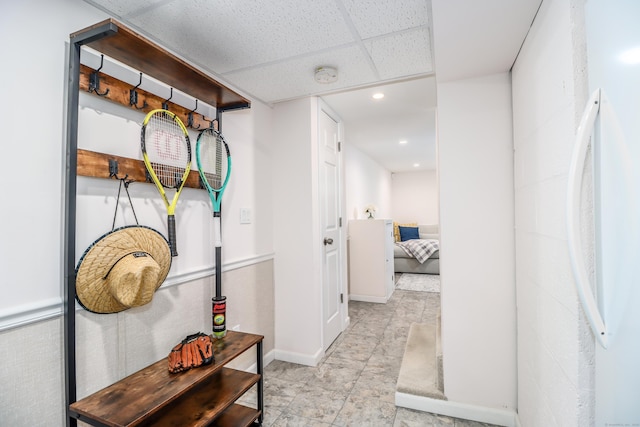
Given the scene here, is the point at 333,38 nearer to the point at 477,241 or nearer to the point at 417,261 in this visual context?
the point at 477,241

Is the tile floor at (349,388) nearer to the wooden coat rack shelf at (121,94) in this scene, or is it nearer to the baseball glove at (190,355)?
the baseball glove at (190,355)

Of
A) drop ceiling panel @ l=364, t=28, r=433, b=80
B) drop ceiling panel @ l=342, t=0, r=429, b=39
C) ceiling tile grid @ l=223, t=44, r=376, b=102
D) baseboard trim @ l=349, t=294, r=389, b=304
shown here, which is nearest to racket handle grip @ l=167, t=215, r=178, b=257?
ceiling tile grid @ l=223, t=44, r=376, b=102

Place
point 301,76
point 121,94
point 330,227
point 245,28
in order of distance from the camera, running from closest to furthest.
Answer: point 121,94, point 245,28, point 301,76, point 330,227

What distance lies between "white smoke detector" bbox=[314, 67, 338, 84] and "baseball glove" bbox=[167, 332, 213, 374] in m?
1.64

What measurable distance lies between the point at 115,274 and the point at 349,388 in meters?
1.61

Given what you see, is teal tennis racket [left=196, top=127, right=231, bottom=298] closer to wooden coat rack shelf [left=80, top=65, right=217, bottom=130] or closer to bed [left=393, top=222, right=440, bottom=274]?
wooden coat rack shelf [left=80, top=65, right=217, bottom=130]

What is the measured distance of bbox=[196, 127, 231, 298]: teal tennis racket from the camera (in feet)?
5.55

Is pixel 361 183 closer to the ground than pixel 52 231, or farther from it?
farther from it

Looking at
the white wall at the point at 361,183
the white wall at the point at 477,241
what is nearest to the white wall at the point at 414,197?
the white wall at the point at 361,183

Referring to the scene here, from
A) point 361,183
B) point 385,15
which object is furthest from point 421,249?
point 385,15

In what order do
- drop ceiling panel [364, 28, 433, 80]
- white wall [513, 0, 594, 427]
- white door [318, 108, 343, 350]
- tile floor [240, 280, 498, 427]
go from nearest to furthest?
white wall [513, 0, 594, 427] → drop ceiling panel [364, 28, 433, 80] → tile floor [240, 280, 498, 427] → white door [318, 108, 343, 350]

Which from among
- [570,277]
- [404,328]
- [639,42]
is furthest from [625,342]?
[404,328]

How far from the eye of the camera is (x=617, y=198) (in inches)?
28.7

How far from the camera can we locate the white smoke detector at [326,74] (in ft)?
6.24
